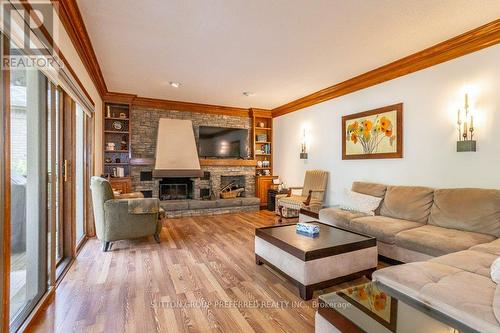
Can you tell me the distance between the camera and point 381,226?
289 cm

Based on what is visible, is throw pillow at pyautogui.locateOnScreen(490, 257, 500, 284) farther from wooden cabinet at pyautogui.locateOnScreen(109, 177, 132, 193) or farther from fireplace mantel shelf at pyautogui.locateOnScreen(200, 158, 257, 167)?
wooden cabinet at pyautogui.locateOnScreen(109, 177, 132, 193)

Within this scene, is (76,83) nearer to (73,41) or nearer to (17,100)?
(73,41)

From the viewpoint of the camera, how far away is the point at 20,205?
6.15 feet

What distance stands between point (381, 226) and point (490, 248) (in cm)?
94

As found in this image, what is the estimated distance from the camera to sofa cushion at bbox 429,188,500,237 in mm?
2475

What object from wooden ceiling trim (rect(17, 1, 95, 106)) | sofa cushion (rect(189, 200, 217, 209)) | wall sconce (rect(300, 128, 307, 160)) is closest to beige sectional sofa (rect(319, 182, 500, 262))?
wall sconce (rect(300, 128, 307, 160))

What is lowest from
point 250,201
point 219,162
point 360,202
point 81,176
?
point 250,201

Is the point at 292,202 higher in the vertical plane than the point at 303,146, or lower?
lower

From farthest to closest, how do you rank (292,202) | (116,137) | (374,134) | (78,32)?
(116,137) → (292,202) → (374,134) → (78,32)

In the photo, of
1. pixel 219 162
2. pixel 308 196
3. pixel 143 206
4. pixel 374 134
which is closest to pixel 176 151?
pixel 219 162

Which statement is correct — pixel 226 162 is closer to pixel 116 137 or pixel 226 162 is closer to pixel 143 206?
pixel 116 137

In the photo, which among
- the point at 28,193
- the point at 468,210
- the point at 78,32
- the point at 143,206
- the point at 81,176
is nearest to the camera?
the point at 28,193

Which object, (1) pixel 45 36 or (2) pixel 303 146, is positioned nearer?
(1) pixel 45 36

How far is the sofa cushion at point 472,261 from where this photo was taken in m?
1.72
